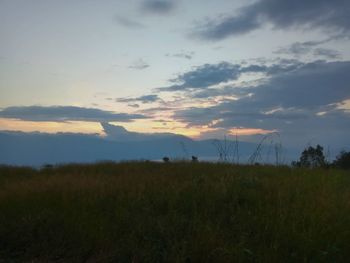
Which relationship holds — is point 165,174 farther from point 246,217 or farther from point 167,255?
point 167,255

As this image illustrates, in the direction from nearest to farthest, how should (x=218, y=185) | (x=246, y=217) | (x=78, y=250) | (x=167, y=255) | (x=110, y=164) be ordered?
(x=167, y=255), (x=78, y=250), (x=246, y=217), (x=218, y=185), (x=110, y=164)

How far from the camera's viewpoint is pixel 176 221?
6945mm

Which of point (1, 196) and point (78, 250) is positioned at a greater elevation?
point (1, 196)

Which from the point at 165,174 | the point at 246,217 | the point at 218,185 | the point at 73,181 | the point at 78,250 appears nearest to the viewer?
the point at 78,250

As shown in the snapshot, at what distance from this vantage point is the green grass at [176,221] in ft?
20.0

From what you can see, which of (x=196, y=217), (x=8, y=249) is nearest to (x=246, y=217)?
(x=196, y=217)

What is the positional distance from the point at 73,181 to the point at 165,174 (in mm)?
2267

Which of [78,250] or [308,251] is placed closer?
[308,251]

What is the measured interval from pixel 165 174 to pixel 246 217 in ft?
13.5

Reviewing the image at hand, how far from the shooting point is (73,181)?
31.8 ft

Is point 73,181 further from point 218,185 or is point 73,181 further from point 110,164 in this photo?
point 110,164

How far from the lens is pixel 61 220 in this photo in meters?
7.23

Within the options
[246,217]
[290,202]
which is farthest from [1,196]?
[290,202]

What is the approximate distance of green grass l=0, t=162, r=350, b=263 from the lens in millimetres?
6086
